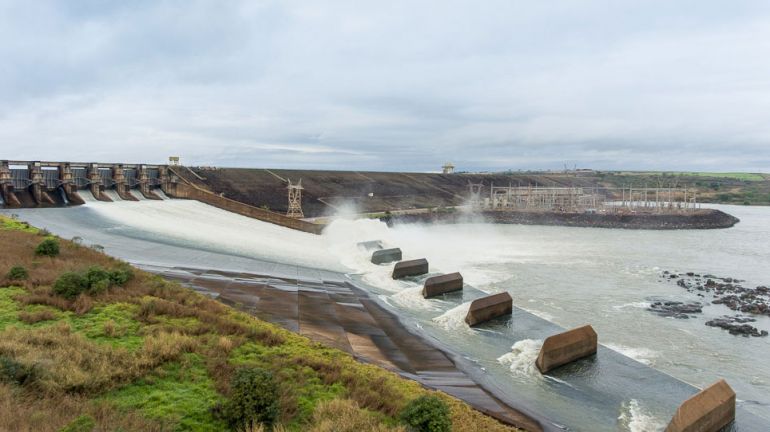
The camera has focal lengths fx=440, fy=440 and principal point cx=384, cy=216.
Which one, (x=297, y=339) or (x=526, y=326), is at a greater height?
(x=297, y=339)

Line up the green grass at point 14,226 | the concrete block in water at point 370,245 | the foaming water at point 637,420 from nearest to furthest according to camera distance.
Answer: the foaming water at point 637,420, the green grass at point 14,226, the concrete block in water at point 370,245

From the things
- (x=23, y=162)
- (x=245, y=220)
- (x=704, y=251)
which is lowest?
(x=704, y=251)

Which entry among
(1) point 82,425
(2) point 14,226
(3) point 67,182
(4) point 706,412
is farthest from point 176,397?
(3) point 67,182

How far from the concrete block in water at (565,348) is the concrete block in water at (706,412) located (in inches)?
150

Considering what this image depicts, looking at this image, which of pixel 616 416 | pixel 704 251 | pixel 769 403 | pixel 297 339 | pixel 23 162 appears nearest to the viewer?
pixel 616 416

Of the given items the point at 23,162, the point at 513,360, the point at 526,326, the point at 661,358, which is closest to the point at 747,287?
the point at 661,358

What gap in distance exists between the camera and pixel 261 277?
2203 centimetres

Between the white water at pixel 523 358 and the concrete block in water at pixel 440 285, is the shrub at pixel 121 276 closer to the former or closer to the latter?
the white water at pixel 523 358

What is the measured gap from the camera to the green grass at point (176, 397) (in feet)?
24.1

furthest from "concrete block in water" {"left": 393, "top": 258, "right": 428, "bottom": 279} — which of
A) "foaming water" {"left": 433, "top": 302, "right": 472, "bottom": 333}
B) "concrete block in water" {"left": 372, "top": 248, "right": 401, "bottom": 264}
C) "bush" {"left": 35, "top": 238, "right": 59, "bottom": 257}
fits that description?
"bush" {"left": 35, "top": 238, "right": 59, "bottom": 257}

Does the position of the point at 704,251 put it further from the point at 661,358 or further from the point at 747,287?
the point at 661,358

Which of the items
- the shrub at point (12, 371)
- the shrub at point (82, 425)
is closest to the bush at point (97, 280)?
the shrub at point (12, 371)

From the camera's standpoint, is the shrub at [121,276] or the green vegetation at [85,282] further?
the shrub at [121,276]

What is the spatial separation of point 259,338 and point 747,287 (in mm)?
32848
